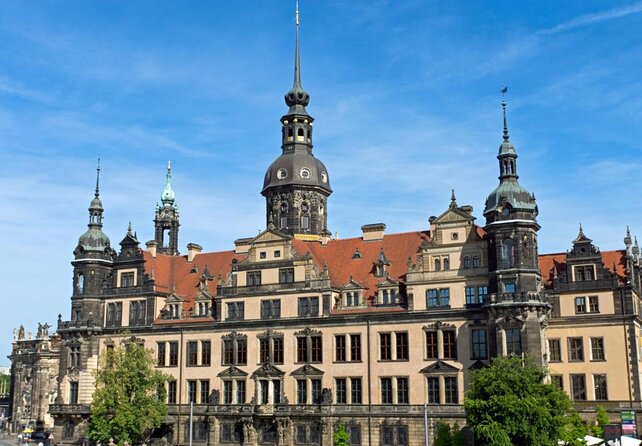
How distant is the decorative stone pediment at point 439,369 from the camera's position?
211 feet

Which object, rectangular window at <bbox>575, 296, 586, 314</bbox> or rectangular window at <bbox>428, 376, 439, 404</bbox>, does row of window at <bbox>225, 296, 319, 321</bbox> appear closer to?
rectangular window at <bbox>428, 376, 439, 404</bbox>

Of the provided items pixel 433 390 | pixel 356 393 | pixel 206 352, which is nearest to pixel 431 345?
pixel 433 390

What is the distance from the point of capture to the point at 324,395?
68125 millimetres

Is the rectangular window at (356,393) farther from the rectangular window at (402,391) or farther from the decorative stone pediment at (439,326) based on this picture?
the decorative stone pediment at (439,326)

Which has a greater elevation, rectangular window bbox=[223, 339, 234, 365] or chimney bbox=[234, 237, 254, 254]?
chimney bbox=[234, 237, 254, 254]

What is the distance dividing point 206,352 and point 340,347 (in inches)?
534

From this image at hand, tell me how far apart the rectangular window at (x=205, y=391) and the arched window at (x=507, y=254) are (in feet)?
95.0

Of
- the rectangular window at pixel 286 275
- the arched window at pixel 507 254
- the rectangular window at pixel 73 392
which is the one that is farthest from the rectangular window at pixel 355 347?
the rectangular window at pixel 73 392

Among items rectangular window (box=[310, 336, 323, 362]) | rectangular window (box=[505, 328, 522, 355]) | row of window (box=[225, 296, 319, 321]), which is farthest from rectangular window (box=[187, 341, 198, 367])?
rectangular window (box=[505, 328, 522, 355])

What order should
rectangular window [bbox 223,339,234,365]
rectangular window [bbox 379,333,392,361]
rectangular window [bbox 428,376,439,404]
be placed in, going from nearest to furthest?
rectangular window [bbox 428,376,439,404] → rectangular window [bbox 379,333,392,361] → rectangular window [bbox 223,339,234,365]

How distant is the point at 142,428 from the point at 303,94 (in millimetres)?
38292

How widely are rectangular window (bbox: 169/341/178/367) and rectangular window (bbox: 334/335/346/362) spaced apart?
16.6 metres

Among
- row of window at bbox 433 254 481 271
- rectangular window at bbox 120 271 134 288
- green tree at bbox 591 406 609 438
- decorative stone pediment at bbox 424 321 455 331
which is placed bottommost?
green tree at bbox 591 406 609 438

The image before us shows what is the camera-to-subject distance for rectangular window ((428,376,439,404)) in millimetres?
64812
